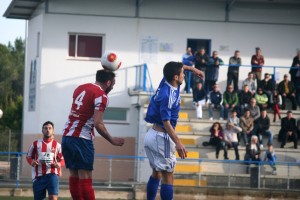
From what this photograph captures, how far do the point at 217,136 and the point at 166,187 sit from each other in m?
16.7

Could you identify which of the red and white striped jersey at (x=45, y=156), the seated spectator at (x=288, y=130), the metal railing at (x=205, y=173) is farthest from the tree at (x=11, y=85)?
the red and white striped jersey at (x=45, y=156)

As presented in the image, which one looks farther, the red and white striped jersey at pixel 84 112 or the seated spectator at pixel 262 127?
the seated spectator at pixel 262 127

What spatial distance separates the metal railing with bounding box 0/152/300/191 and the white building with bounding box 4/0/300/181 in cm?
699

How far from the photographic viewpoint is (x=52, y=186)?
55.7 feet

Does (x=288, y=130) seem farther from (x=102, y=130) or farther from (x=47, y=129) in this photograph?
(x=102, y=130)

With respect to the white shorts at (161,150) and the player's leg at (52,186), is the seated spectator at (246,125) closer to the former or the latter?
the player's leg at (52,186)

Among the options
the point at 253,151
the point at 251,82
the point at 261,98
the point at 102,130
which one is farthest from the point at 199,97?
the point at 102,130

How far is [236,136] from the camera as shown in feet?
101

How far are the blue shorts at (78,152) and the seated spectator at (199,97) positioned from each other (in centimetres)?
1891

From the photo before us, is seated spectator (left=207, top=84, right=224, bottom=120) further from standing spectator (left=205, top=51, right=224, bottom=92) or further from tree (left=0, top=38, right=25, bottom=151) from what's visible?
tree (left=0, top=38, right=25, bottom=151)

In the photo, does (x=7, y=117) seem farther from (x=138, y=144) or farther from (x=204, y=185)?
(x=204, y=185)

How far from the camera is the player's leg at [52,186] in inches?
667

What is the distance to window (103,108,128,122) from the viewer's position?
36.6 m

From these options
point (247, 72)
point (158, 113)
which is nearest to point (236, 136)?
point (247, 72)
